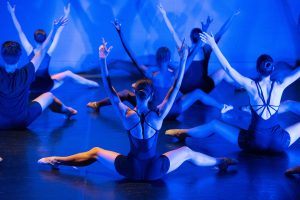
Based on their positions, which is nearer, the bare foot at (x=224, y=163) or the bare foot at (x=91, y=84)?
the bare foot at (x=224, y=163)

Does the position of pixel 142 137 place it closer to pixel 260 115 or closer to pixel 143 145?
pixel 143 145

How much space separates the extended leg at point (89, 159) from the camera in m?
3.97

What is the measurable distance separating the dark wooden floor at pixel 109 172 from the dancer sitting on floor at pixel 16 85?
0.16 metres

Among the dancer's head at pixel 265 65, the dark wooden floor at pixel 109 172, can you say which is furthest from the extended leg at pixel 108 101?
the dancer's head at pixel 265 65

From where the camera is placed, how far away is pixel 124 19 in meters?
8.86

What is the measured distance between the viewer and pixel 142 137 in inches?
151

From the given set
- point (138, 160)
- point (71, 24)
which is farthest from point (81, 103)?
point (138, 160)

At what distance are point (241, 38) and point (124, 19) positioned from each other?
205cm

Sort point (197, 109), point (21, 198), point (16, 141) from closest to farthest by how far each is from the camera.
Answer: point (21, 198) < point (16, 141) < point (197, 109)

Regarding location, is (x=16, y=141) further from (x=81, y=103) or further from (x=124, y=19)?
(x=124, y=19)

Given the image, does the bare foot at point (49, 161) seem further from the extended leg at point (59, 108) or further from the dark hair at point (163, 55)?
the dark hair at point (163, 55)

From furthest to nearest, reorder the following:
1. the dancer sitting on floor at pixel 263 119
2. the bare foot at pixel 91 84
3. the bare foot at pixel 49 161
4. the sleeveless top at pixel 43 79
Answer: the bare foot at pixel 91 84
the sleeveless top at pixel 43 79
the dancer sitting on floor at pixel 263 119
the bare foot at pixel 49 161

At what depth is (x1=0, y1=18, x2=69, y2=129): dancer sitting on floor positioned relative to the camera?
4.91 m

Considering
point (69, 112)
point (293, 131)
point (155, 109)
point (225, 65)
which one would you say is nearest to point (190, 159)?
point (155, 109)
